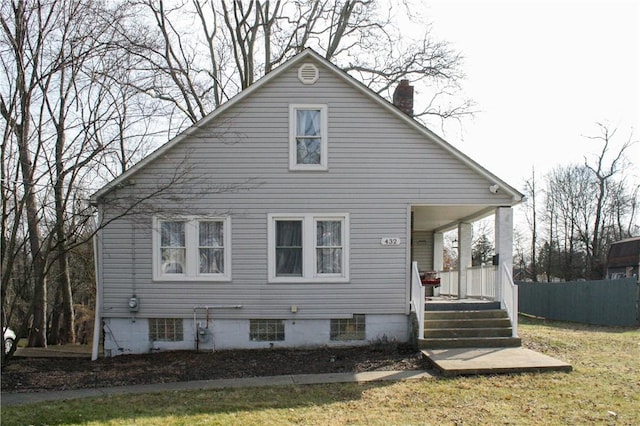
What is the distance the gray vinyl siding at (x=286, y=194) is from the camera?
41.3 feet

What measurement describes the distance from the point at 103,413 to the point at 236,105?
7.23 meters

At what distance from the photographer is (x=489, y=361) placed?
9805 millimetres

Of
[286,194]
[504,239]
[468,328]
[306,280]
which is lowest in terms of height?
[468,328]

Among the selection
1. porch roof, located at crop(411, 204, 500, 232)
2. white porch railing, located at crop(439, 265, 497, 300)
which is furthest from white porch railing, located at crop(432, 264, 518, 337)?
porch roof, located at crop(411, 204, 500, 232)

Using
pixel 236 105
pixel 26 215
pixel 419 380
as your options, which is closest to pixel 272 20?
pixel 236 105

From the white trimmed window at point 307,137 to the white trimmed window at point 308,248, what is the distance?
1184mm

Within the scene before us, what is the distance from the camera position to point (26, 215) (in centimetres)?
1298

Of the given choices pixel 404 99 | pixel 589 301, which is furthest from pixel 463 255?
pixel 589 301

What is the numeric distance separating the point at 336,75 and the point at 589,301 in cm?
1528

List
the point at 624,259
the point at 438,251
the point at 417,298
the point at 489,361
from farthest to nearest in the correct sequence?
the point at 624,259 → the point at 438,251 → the point at 417,298 → the point at 489,361

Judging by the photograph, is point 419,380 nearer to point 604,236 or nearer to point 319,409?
point 319,409

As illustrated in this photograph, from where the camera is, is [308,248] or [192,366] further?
[308,248]

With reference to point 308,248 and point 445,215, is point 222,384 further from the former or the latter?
point 445,215

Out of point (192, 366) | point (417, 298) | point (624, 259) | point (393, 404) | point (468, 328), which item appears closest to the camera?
point (393, 404)
